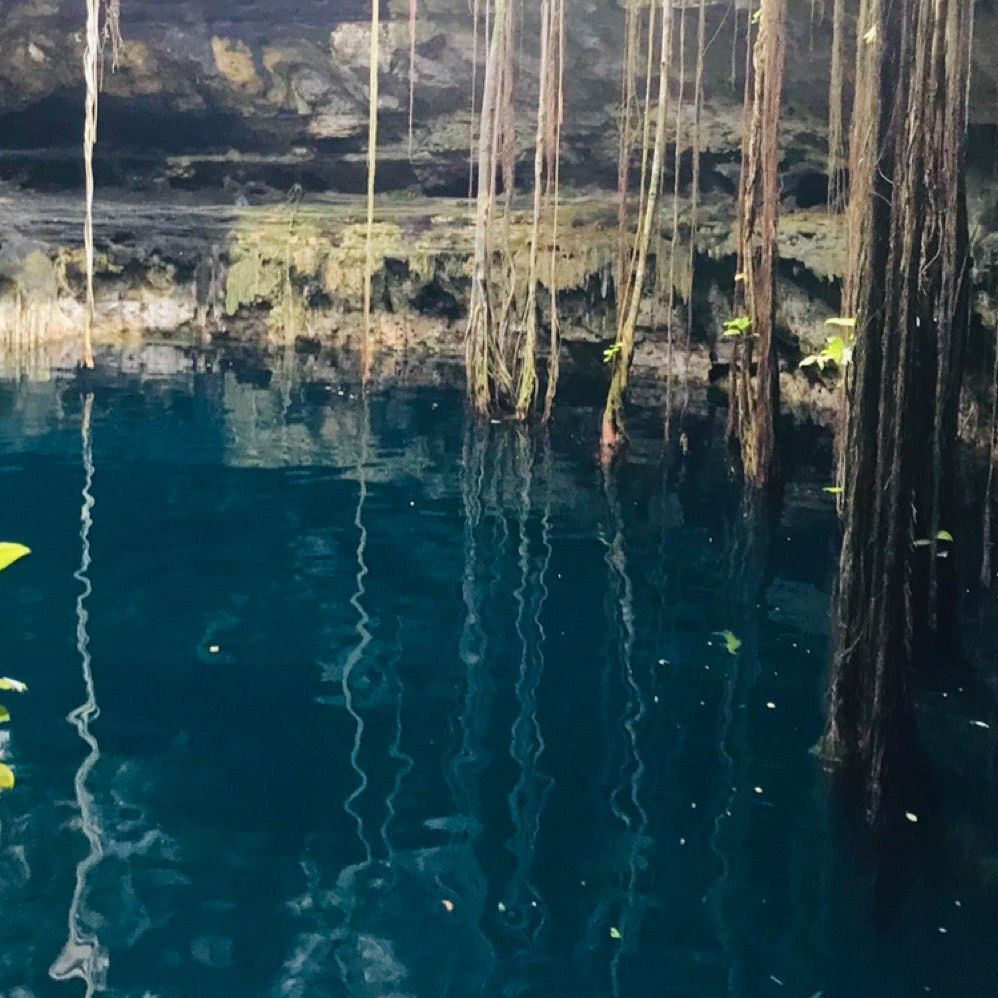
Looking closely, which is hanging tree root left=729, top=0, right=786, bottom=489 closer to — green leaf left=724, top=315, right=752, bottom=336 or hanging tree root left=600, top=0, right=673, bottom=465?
green leaf left=724, top=315, right=752, bottom=336

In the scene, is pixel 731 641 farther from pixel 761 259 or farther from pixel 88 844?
pixel 88 844

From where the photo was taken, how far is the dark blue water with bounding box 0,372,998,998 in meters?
2.97

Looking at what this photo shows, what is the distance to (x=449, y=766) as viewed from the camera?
4.01 meters

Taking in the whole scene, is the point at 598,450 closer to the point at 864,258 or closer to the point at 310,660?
the point at 310,660

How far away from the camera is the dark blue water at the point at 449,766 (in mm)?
2971

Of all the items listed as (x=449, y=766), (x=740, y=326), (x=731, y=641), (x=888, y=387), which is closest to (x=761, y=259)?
(x=740, y=326)

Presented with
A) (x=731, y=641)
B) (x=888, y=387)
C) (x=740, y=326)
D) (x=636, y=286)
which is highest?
(x=636, y=286)

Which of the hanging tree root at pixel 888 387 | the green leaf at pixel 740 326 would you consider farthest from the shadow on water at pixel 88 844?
the green leaf at pixel 740 326

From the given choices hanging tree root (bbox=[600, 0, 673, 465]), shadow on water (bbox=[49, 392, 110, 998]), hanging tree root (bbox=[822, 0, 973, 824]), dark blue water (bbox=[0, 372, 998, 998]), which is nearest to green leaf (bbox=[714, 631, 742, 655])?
dark blue water (bbox=[0, 372, 998, 998])

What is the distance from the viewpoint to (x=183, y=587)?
5.94 meters

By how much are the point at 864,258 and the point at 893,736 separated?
138 cm

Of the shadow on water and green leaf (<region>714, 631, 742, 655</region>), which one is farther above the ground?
green leaf (<region>714, 631, 742, 655</region>)

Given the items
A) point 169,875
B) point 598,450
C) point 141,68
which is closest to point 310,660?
point 169,875

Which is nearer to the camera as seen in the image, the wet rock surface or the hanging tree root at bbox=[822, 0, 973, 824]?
the hanging tree root at bbox=[822, 0, 973, 824]
